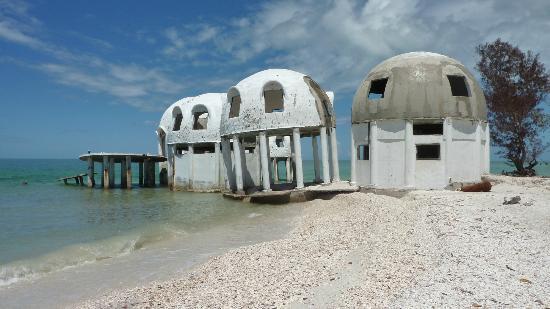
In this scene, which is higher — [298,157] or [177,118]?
[177,118]

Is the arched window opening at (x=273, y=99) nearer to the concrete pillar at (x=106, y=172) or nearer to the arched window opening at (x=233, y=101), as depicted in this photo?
the arched window opening at (x=233, y=101)

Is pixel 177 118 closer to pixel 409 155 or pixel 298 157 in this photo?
pixel 298 157

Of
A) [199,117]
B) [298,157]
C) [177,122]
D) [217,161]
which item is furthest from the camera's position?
[199,117]

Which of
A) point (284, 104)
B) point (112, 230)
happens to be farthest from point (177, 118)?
point (112, 230)

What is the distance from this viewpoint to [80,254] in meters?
13.4

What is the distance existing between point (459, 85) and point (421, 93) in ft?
15.5

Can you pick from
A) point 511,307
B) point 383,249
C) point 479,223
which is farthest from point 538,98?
point 511,307

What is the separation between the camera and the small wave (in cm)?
1135

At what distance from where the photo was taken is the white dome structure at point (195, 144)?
3450 cm

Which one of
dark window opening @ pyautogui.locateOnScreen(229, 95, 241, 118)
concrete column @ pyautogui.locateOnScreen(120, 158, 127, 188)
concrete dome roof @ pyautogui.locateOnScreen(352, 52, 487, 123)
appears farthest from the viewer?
concrete column @ pyautogui.locateOnScreen(120, 158, 127, 188)

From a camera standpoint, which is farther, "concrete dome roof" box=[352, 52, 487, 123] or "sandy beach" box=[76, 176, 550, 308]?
"concrete dome roof" box=[352, 52, 487, 123]

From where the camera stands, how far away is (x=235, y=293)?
776cm

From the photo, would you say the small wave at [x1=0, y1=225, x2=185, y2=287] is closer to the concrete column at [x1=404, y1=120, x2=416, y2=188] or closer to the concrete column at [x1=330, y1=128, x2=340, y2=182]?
the concrete column at [x1=404, y1=120, x2=416, y2=188]

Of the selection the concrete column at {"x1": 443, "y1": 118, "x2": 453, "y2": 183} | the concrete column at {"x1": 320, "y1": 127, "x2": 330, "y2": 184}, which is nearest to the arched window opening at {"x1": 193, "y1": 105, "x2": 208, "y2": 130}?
the concrete column at {"x1": 320, "y1": 127, "x2": 330, "y2": 184}
